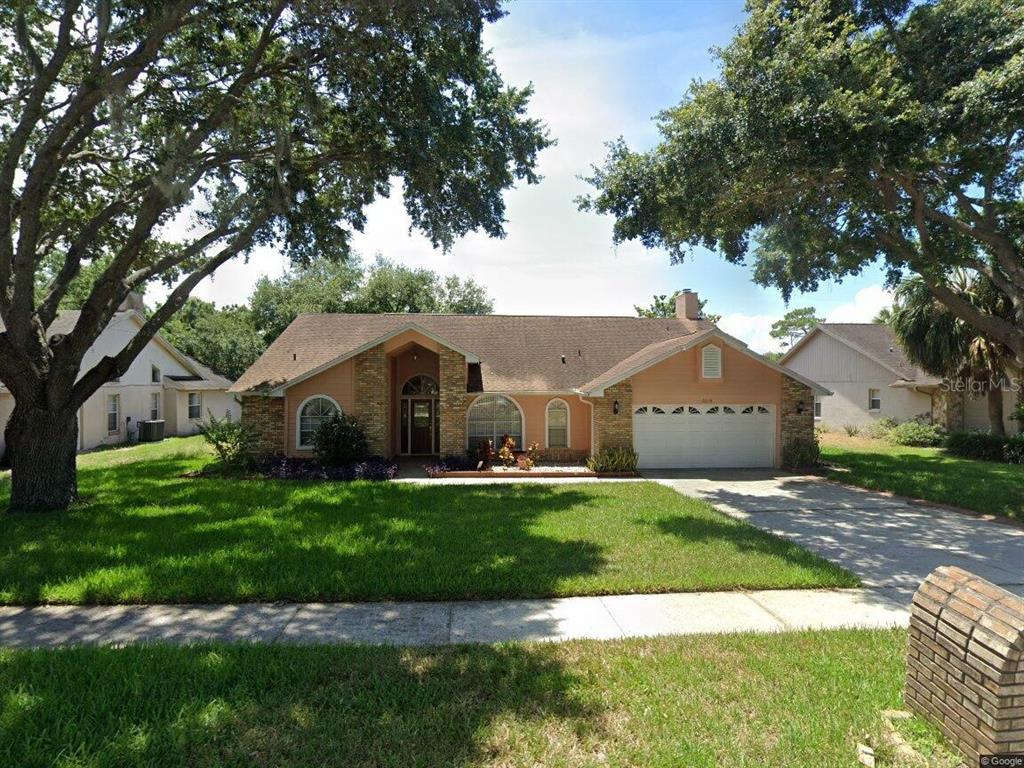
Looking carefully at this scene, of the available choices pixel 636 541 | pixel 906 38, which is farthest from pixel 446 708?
pixel 906 38

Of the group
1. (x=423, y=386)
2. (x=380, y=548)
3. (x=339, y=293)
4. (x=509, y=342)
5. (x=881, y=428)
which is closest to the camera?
(x=380, y=548)

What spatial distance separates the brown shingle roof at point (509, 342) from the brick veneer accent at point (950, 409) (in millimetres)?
11998

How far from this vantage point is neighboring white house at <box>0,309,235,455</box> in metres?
20.8

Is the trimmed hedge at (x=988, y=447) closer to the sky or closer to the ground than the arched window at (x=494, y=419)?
closer to the ground

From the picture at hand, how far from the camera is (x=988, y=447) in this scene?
18.5m

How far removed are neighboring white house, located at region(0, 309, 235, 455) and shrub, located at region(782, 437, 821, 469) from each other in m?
19.1

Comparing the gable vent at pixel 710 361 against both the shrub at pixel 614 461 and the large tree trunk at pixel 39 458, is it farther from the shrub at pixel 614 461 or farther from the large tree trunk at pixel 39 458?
the large tree trunk at pixel 39 458

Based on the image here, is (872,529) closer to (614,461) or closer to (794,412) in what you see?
(614,461)

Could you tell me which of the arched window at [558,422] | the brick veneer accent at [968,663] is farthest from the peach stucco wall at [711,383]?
the brick veneer accent at [968,663]

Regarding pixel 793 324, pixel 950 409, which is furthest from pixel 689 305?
pixel 793 324

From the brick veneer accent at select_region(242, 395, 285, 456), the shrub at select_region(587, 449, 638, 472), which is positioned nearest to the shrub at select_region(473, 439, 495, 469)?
the shrub at select_region(587, 449, 638, 472)

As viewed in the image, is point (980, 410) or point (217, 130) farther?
point (980, 410)

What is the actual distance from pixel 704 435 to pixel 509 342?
7506mm

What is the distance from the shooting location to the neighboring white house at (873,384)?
77.8 feet
